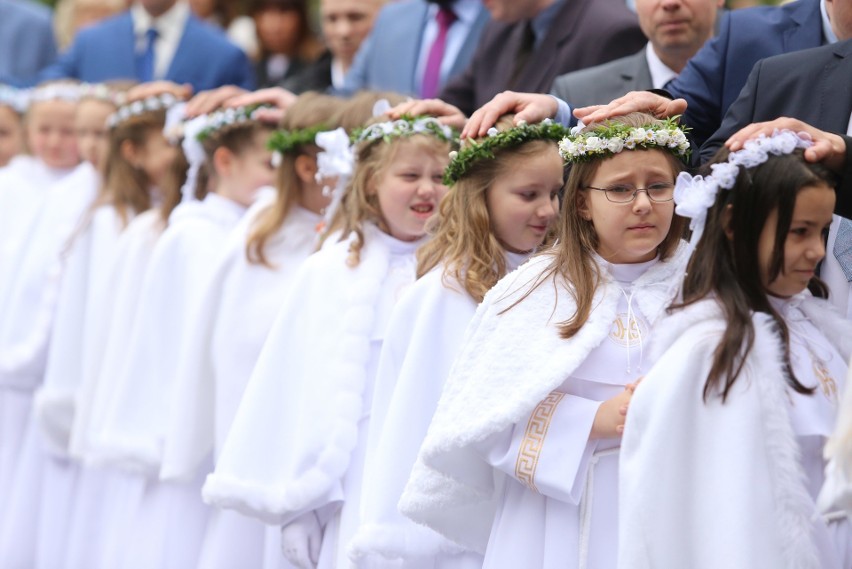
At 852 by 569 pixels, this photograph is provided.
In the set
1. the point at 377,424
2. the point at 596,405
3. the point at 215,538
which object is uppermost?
the point at 596,405

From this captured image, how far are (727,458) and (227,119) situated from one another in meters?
3.87

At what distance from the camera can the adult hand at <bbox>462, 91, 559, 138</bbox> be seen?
14.7 feet

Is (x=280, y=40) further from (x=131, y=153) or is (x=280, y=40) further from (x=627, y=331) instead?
(x=627, y=331)

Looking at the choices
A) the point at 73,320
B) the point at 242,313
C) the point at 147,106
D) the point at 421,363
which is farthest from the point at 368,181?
the point at 73,320

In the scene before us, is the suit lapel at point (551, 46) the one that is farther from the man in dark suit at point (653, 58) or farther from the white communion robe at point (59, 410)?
the white communion robe at point (59, 410)

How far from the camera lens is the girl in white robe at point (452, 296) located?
14.4ft

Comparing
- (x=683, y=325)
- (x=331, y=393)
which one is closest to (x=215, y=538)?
(x=331, y=393)

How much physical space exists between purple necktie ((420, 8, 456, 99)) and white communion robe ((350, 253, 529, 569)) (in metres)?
3.00

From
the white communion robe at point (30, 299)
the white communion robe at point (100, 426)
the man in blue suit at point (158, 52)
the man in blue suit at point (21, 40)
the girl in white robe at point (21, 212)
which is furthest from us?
the man in blue suit at point (21, 40)

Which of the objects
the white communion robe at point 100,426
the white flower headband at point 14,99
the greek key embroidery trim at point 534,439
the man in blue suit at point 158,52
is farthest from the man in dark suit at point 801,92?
the white flower headband at point 14,99

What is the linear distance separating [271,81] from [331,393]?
15.1ft

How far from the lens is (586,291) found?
12.3 feet

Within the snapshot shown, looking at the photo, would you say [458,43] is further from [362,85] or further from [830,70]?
[830,70]

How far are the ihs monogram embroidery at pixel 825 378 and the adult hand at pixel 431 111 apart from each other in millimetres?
2217
